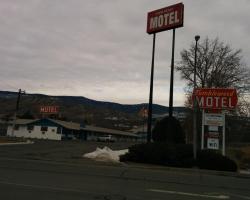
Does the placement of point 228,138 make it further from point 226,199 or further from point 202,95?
point 226,199

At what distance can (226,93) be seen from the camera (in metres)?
23.0

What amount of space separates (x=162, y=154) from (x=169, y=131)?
4423 millimetres

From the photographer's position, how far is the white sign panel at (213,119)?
2289cm

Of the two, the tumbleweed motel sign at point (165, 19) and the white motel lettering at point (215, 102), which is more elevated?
the tumbleweed motel sign at point (165, 19)

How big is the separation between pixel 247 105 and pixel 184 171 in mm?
32576

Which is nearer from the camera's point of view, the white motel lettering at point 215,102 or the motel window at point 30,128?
the white motel lettering at point 215,102

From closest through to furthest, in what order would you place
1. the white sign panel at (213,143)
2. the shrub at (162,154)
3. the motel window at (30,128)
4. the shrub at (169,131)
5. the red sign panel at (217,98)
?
the shrub at (162,154) → the red sign panel at (217,98) → the white sign panel at (213,143) → the shrub at (169,131) → the motel window at (30,128)

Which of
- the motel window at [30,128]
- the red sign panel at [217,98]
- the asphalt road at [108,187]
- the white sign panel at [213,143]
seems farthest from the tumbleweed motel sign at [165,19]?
the motel window at [30,128]

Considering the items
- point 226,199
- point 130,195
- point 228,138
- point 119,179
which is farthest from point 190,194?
point 228,138

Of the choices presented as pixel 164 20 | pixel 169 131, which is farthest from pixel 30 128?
pixel 169 131

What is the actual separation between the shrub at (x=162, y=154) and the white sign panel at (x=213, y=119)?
2.15 m

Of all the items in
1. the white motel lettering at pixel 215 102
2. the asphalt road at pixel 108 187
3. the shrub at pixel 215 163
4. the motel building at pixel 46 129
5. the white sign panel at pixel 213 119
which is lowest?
the asphalt road at pixel 108 187

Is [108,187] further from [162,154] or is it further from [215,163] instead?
[215,163]

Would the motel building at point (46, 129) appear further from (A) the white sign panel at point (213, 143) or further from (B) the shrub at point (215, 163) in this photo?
(B) the shrub at point (215, 163)
